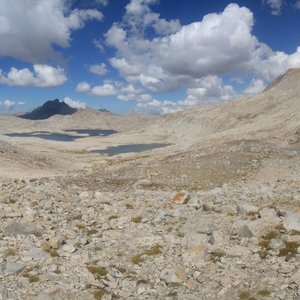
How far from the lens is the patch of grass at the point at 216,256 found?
60.4ft

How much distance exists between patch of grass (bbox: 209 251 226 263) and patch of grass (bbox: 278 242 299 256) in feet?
7.90

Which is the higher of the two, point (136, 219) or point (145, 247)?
point (136, 219)

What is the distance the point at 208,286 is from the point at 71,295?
513 cm

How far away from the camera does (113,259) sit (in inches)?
762

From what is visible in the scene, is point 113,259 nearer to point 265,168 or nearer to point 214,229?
point 214,229

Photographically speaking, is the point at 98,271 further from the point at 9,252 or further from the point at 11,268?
the point at 9,252

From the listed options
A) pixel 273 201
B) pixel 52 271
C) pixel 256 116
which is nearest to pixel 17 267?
pixel 52 271

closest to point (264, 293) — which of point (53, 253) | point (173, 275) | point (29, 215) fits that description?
point (173, 275)

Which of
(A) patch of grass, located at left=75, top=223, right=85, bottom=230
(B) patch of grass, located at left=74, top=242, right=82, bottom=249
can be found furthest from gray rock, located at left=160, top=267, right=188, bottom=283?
(A) patch of grass, located at left=75, top=223, right=85, bottom=230

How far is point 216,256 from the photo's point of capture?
1867 centimetres

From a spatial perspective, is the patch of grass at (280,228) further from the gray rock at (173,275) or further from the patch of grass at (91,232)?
the patch of grass at (91,232)

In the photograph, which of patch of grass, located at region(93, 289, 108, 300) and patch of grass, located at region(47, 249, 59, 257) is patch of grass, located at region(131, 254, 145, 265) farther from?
patch of grass, located at region(47, 249, 59, 257)

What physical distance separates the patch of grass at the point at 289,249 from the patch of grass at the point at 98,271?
739 cm

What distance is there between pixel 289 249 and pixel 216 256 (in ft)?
10.3
